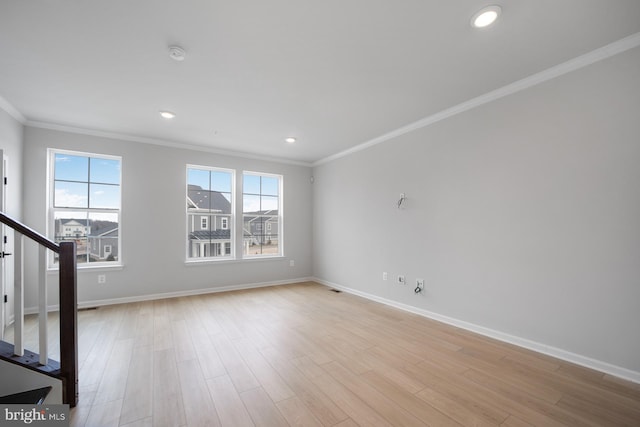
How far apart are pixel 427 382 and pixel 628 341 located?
1642mm

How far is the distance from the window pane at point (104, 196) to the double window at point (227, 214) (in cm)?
104

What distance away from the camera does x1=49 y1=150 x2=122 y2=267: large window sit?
4004 mm

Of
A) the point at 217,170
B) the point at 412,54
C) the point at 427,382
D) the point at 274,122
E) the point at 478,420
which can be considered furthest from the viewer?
the point at 217,170

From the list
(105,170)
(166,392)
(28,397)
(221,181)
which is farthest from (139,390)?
(221,181)

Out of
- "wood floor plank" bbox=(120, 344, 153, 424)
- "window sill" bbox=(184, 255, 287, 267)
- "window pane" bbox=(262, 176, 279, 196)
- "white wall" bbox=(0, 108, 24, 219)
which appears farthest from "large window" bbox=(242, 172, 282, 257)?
"white wall" bbox=(0, 108, 24, 219)

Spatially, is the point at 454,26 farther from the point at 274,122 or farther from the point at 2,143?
the point at 2,143

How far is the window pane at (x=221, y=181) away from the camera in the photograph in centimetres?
516

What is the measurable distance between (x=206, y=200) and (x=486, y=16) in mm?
4741

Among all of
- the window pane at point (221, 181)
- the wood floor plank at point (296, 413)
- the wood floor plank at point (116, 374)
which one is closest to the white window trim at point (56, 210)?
the window pane at point (221, 181)

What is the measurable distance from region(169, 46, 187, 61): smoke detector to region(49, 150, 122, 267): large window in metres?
2.90

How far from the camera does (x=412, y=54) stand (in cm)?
231

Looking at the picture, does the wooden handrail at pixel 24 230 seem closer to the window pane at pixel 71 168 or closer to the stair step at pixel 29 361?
the stair step at pixel 29 361

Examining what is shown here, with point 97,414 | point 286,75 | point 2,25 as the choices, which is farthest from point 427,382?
point 2,25

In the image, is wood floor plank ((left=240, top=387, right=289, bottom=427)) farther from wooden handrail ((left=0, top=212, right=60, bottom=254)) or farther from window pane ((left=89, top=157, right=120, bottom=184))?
window pane ((left=89, top=157, right=120, bottom=184))
